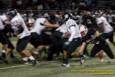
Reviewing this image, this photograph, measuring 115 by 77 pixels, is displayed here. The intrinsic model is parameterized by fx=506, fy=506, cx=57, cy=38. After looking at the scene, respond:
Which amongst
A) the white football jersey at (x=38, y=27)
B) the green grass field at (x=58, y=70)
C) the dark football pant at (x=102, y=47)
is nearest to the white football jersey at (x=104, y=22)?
the dark football pant at (x=102, y=47)

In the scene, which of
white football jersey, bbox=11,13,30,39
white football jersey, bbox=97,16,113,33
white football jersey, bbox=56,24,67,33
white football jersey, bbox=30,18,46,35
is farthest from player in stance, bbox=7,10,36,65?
white football jersey, bbox=97,16,113,33

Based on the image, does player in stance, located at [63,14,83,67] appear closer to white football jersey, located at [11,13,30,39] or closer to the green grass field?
the green grass field

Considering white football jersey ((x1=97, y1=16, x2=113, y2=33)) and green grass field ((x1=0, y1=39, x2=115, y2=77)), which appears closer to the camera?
green grass field ((x1=0, y1=39, x2=115, y2=77))

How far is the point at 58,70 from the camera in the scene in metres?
14.7

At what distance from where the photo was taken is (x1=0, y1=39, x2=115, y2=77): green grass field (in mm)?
13875

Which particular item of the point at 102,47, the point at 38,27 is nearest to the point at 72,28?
the point at 102,47

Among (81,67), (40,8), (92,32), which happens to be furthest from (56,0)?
(81,67)

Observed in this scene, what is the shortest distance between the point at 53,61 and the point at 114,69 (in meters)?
2.73

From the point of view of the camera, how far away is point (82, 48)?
52.9 feet

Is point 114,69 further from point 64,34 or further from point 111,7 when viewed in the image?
point 111,7

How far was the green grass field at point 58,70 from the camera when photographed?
13.9m

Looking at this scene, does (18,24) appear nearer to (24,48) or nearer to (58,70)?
(24,48)

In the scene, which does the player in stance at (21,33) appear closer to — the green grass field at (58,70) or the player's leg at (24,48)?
the player's leg at (24,48)

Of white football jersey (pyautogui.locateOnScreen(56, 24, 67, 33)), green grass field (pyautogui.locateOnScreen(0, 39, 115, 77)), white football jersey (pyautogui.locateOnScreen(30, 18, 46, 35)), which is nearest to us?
green grass field (pyautogui.locateOnScreen(0, 39, 115, 77))
